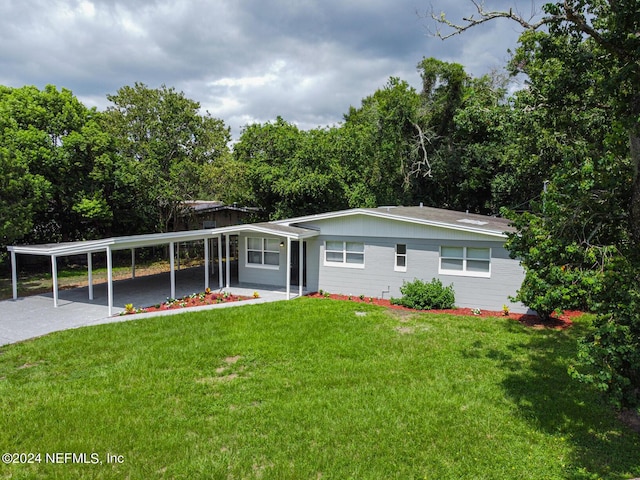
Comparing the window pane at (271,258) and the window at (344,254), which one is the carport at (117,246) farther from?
the window pane at (271,258)

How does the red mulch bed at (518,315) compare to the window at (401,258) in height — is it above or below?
below

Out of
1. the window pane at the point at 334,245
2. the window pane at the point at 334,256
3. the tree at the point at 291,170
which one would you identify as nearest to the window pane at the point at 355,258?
the window pane at the point at 334,256

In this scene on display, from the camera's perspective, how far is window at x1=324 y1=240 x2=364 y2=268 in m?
14.8

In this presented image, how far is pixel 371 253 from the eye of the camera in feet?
47.4

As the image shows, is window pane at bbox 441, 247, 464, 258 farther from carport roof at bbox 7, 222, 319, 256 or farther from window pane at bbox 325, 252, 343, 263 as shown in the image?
carport roof at bbox 7, 222, 319, 256

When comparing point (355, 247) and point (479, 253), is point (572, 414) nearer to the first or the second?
point (479, 253)

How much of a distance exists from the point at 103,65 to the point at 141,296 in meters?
16.1

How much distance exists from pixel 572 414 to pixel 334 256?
10121 millimetres

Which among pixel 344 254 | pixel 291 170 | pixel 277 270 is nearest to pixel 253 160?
pixel 291 170

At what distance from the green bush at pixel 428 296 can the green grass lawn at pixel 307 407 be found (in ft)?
9.72

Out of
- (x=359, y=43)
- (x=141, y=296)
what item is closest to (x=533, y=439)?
(x=141, y=296)

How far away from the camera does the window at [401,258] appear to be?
1397 cm

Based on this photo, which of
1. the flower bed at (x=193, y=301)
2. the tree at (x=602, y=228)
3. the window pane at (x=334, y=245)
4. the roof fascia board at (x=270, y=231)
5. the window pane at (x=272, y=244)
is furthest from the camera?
the window pane at (x=272, y=244)

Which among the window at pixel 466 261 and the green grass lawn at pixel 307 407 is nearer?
the green grass lawn at pixel 307 407
